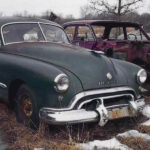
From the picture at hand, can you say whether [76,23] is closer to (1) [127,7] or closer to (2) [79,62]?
(2) [79,62]

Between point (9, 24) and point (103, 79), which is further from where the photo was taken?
point (9, 24)

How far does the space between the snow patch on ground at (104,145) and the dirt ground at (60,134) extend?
93mm

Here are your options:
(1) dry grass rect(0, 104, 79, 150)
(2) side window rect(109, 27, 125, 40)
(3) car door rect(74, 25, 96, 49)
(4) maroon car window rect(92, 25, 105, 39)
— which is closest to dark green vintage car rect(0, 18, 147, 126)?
(1) dry grass rect(0, 104, 79, 150)

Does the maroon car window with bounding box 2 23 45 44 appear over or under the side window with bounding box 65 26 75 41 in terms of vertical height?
over

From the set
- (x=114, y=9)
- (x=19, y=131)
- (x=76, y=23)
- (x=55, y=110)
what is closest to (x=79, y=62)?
(x=55, y=110)

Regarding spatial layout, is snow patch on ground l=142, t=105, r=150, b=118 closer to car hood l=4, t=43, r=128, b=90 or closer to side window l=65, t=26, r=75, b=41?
car hood l=4, t=43, r=128, b=90

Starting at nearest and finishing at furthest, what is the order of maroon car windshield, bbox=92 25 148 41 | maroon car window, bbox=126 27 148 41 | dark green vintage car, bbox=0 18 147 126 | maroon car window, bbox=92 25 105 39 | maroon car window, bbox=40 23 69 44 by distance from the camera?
dark green vintage car, bbox=0 18 147 126, maroon car window, bbox=40 23 69 44, maroon car window, bbox=92 25 105 39, maroon car windshield, bbox=92 25 148 41, maroon car window, bbox=126 27 148 41

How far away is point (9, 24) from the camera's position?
6539 millimetres

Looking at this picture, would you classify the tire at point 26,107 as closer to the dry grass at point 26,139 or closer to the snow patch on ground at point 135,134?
the dry grass at point 26,139

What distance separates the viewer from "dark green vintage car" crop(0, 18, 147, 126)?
16.0 feet

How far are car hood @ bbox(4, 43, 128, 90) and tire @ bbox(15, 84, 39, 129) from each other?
530mm

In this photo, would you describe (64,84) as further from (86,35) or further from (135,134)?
(86,35)

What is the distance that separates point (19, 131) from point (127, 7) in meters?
10.6

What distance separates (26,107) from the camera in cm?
533
